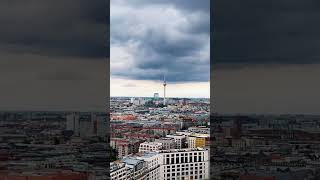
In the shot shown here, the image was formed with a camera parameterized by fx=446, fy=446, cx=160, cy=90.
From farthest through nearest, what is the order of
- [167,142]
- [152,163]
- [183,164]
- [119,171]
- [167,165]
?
[167,165]
[167,142]
[152,163]
[183,164]
[119,171]

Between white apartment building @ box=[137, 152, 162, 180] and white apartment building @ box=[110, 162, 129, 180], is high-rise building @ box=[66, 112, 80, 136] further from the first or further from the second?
white apartment building @ box=[137, 152, 162, 180]

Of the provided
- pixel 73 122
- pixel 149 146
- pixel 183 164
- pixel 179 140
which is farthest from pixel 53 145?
pixel 179 140

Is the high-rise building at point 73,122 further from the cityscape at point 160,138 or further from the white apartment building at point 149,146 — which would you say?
the white apartment building at point 149,146

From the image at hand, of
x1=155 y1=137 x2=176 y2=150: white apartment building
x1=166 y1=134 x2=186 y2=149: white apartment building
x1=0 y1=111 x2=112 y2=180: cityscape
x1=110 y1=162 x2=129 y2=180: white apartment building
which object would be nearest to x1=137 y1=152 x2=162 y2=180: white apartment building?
x1=155 y1=137 x2=176 y2=150: white apartment building

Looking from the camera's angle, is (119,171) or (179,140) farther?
(179,140)

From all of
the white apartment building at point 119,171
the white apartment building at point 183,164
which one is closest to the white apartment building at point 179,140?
the white apartment building at point 183,164

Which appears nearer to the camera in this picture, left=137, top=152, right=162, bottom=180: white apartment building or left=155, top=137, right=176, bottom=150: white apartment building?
left=137, top=152, right=162, bottom=180: white apartment building

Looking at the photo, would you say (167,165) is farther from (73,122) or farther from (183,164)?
(73,122)

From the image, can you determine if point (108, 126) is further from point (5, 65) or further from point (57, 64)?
point (5, 65)
